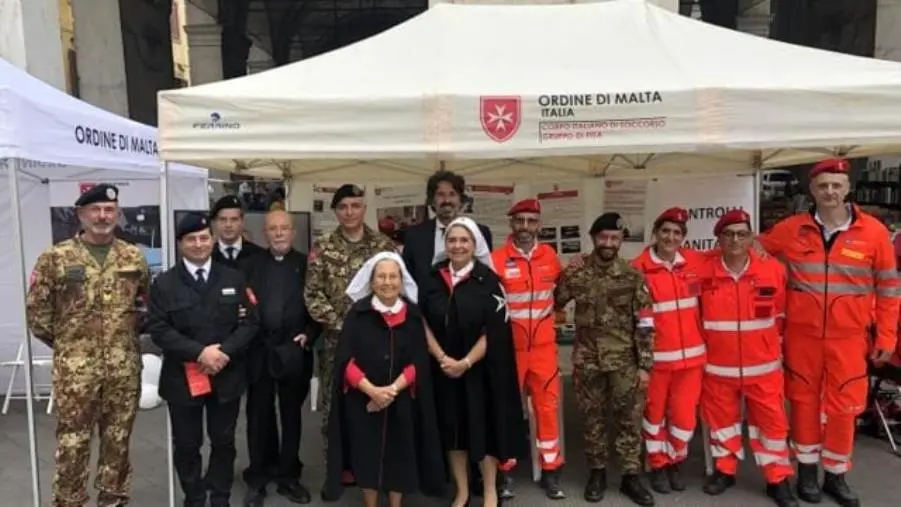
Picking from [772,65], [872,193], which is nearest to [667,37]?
[772,65]

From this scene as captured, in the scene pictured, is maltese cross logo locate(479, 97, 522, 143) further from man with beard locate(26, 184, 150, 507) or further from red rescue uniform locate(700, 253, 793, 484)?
man with beard locate(26, 184, 150, 507)

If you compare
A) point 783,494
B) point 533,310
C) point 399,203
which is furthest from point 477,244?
point 399,203

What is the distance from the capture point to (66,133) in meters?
4.23

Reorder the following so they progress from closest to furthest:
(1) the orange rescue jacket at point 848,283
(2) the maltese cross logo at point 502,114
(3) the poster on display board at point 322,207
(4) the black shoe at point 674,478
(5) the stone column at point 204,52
A: 1. (2) the maltese cross logo at point 502,114
2. (1) the orange rescue jacket at point 848,283
3. (4) the black shoe at point 674,478
4. (3) the poster on display board at point 322,207
5. (5) the stone column at point 204,52

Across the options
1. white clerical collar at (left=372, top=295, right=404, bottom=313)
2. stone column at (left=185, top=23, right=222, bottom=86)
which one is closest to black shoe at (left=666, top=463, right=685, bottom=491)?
white clerical collar at (left=372, top=295, right=404, bottom=313)

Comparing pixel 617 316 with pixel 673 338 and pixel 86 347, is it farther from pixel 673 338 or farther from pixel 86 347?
pixel 86 347

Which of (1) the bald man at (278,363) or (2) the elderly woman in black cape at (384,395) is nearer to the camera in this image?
(2) the elderly woman in black cape at (384,395)

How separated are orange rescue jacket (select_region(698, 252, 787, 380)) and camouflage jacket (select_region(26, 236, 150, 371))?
11.0ft

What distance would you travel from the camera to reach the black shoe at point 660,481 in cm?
441

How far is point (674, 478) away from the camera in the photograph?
4469 millimetres

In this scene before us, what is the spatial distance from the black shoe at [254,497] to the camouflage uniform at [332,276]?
2.30 feet

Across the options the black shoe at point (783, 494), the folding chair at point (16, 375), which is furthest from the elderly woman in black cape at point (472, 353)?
the folding chair at point (16, 375)

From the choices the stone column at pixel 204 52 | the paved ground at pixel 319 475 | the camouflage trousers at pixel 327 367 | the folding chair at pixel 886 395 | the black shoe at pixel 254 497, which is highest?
the stone column at pixel 204 52

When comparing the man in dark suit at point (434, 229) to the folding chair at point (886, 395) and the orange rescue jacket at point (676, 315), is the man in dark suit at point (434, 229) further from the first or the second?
the folding chair at point (886, 395)
